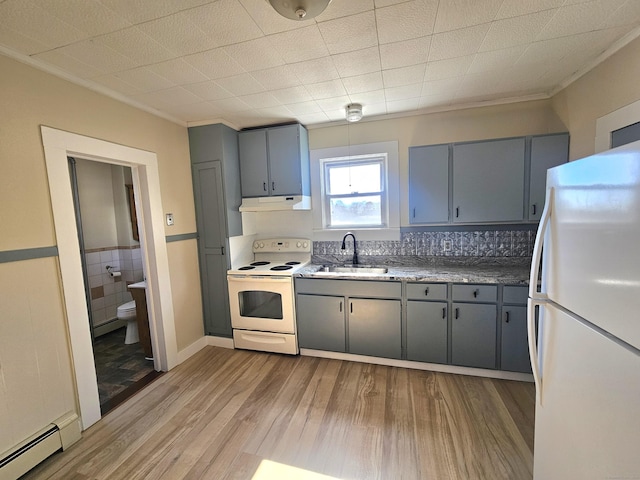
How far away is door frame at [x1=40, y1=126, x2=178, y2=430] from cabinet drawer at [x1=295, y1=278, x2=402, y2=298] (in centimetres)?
139

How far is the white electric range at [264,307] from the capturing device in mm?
2725

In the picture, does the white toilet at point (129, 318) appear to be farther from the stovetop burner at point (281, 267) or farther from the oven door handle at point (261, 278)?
the stovetop burner at point (281, 267)

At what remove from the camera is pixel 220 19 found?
1.37 metres

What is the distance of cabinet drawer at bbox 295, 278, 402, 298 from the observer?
96.0 inches

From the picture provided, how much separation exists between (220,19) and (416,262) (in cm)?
253

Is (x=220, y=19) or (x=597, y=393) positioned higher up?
(x=220, y=19)

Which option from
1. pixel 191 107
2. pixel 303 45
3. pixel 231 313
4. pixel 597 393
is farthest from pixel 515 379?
pixel 191 107

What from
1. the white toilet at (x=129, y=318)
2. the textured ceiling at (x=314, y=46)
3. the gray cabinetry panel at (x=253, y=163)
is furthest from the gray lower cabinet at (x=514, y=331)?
the white toilet at (x=129, y=318)

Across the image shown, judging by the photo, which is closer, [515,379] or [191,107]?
[515,379]

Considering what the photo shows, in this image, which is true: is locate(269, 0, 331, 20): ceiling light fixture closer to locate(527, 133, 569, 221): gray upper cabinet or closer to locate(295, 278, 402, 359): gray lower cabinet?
locate(295, 278, 402, 359): gray lower cabinet

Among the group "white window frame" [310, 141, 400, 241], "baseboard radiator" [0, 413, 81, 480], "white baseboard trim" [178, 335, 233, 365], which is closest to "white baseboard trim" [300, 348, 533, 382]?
"white baseboard trim" [178, 335, 233, 365]

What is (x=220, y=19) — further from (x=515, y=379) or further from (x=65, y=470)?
(x=515, y=379)

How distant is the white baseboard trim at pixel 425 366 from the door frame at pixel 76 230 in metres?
1.68

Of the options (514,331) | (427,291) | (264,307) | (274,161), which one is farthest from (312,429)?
(274,161)
